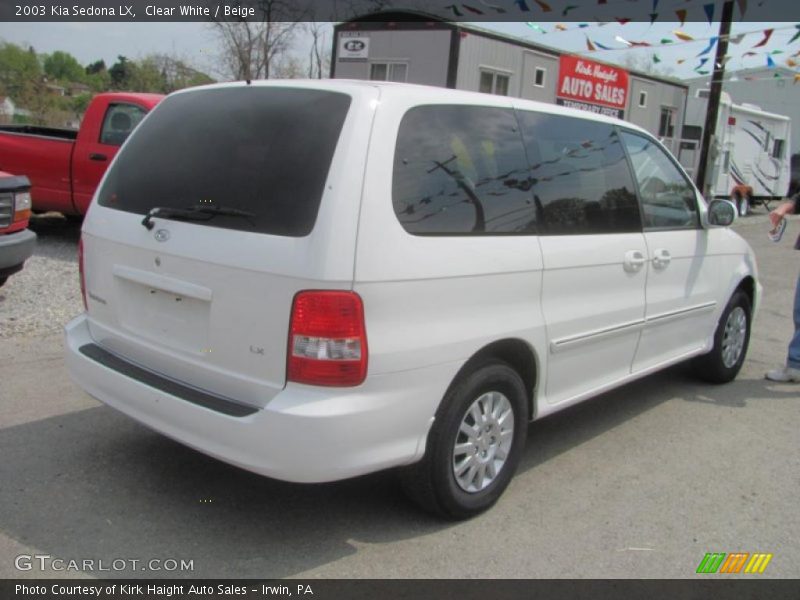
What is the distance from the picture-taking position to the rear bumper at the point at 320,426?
2.66 meters

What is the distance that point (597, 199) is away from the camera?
3.96 meters

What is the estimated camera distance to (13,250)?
18.9 ft

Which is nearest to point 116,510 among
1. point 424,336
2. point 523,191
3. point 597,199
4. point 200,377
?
point 200,377

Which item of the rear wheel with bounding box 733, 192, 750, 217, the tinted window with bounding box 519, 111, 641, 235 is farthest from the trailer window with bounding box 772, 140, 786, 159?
the tinted window with bounding box 519, 111, 641, 235

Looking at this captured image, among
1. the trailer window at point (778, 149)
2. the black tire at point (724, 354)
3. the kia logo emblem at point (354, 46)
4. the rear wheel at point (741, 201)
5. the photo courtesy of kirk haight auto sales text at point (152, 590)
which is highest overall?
the kia logo emblem at point (354, 46)

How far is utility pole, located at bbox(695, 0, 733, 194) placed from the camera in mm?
14602

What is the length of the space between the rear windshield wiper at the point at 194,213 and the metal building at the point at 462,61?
11836 mm

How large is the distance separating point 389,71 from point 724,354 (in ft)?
38.6

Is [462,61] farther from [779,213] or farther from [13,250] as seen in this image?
[13,250]

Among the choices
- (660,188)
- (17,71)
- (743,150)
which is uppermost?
(17,71)

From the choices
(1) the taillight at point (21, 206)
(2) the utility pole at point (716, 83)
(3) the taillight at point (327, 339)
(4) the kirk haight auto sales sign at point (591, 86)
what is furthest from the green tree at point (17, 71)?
(3) the taillight at point (327, 339)

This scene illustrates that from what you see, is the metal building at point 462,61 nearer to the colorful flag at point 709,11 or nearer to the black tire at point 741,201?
the colorful flag at point 709,11

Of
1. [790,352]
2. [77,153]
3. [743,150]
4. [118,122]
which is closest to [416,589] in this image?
[790,352]

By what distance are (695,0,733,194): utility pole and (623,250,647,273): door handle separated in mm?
11274
